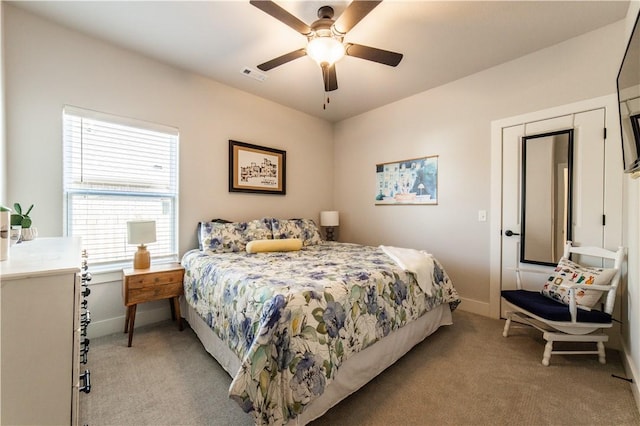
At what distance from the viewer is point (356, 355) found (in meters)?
1.64

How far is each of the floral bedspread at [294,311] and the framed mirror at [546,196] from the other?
1.05 meters

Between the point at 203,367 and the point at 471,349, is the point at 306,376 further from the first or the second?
the point at 471,349

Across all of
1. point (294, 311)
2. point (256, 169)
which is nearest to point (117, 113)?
point (256, 169)

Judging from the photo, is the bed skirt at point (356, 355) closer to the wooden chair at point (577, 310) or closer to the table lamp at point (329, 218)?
the wooden chair at point (577, 310)

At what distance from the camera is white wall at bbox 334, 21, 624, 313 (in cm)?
238

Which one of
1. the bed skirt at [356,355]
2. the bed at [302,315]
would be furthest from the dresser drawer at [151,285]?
the bed skirt at [356,355]

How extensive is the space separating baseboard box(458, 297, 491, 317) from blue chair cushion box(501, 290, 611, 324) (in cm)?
71

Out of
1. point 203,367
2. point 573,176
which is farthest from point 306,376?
point 573,176

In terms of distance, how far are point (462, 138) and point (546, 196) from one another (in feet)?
3.46

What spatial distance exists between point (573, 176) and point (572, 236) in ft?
1.84

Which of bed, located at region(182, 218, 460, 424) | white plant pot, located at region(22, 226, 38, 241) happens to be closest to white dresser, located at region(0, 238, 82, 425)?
bed, located at region(182, 218, 460, 424)

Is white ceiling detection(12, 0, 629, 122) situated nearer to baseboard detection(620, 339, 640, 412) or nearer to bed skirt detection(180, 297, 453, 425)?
bed skirt detection(180, 297, 453, 425)

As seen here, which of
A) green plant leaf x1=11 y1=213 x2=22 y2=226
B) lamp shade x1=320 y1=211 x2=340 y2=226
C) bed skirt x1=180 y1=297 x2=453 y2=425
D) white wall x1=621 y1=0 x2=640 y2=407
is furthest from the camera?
lamp shade x1=320 y1=211 x2=340 y2=226

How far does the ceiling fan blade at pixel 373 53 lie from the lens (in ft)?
6.41
